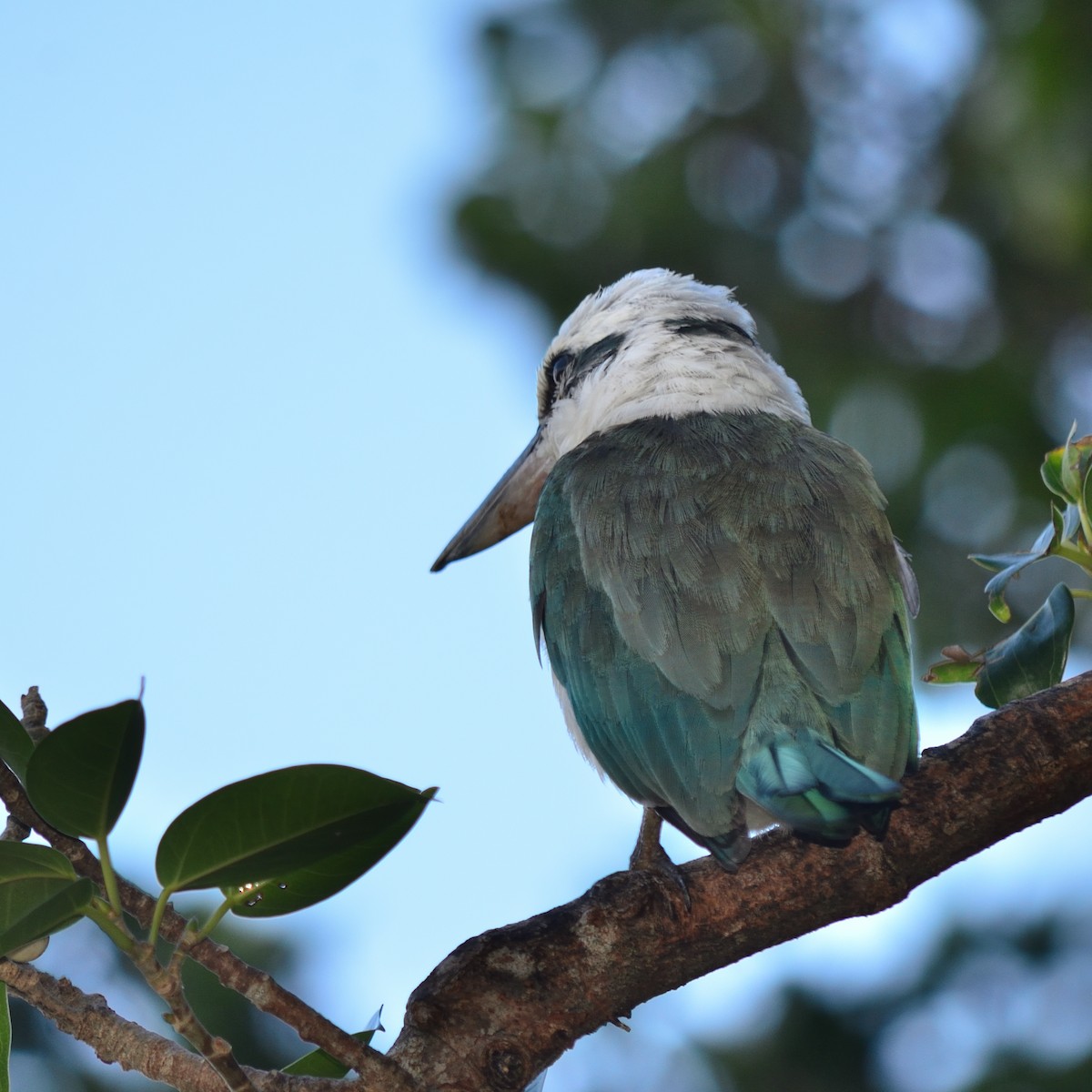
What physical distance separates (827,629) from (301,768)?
1.16 meters

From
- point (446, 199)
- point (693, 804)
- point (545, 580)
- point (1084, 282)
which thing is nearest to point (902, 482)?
point (1084, 282)

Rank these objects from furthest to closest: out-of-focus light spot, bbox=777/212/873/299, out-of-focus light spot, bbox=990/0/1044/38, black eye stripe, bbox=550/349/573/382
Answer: out-of-focus light spot, bbox=777/212/873/299 → out-of-focus light spot, bbox=990/0/1044/38 → black eye stripe, bbox=550/349/573/382

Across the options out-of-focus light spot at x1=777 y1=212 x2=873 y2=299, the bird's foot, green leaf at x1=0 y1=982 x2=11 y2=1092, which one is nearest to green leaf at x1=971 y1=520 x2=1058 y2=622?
the bird's foot

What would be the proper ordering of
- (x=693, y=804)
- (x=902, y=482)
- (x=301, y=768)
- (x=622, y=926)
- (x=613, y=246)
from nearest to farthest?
(x=301, y=768)
(x=622, y=926)
(x=693, y=804)
(x=902, y=482)
(x=613, y=246)

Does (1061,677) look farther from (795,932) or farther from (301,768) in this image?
(301,768)

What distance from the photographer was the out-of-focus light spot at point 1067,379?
6207 mm

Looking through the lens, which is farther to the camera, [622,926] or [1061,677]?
[1061,677]

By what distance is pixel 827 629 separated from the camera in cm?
241

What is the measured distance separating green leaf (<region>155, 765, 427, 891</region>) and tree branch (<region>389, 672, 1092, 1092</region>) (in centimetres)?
37

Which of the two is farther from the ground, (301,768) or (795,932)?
(301,768)

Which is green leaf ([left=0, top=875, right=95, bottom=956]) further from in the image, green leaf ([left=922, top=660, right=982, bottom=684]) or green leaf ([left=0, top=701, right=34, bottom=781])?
green leaf ([left=922, top=660, right=982, bottom=684])

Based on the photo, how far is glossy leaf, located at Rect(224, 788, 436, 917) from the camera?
166 centimetres

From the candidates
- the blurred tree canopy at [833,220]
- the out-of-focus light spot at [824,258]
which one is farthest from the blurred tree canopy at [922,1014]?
the out-of-focus light spot at [824,258]

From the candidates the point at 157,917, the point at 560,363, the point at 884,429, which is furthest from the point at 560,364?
the point at 884,429
